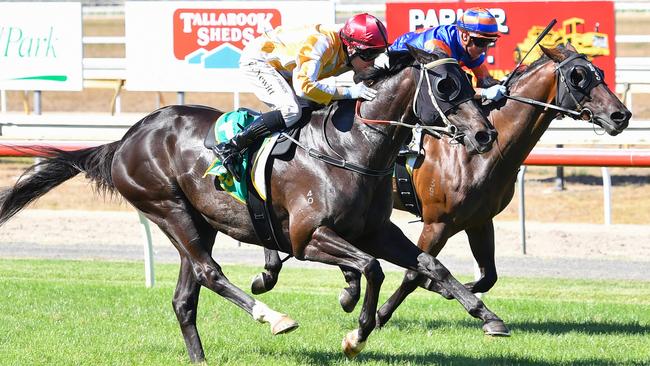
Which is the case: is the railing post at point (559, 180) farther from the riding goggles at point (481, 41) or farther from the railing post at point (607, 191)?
the riding goggles at point (481, 41)

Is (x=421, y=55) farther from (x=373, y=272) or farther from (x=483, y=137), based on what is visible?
(x=373, y=272)

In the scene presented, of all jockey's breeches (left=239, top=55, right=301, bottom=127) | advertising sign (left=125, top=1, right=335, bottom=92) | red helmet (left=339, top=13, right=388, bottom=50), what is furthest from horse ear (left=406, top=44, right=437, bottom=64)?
advertising sign (left=125, top=1, right=335, bottom=92)

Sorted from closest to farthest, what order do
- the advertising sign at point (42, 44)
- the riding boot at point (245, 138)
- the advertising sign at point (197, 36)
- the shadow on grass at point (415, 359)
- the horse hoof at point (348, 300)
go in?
the horse hoof at point (348, 300)
the riding boot at point (245, 138)
the shadow on grass at point (415, 359)
the advertising sign at point (197, 36)
the advertising sign at point (42, 44)

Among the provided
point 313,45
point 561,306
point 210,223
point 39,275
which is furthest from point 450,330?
point 39,275

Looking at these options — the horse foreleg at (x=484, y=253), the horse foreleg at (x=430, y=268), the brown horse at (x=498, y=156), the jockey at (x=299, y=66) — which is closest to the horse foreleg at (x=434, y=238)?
the brown horse at (x=498, y=156)

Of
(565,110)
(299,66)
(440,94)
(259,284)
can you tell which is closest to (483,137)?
(440,94)

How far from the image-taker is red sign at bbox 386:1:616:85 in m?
12.1

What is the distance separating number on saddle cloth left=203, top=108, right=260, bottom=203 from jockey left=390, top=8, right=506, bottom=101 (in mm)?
1192

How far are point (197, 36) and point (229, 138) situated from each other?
645 cm

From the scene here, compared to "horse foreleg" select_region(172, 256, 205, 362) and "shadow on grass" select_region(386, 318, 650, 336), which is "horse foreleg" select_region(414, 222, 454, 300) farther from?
"horse foreleg" select_region(172, 256, 205, 362)

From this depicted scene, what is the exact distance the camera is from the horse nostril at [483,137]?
5637 mm

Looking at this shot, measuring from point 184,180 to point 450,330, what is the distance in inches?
86.9

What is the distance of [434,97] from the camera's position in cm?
580

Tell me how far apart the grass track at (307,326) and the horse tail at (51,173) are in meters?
0.82
